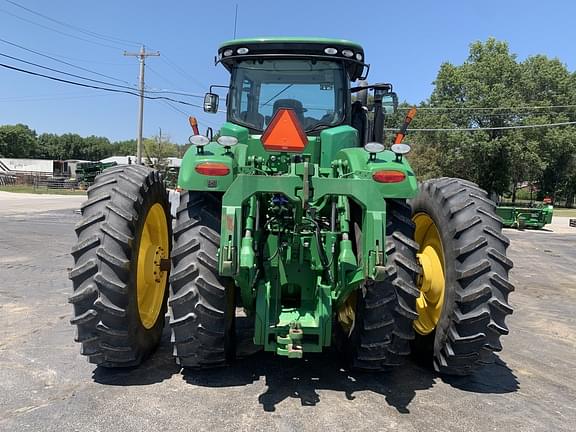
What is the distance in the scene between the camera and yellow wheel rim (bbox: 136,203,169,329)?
4.24m

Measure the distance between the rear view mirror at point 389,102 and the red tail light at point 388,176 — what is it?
162 cm

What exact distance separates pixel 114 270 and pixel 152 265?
80 centimetres

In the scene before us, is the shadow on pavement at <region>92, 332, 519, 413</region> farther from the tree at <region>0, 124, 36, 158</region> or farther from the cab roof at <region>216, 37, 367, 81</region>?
the tree at <region>0, 124, 36, 158</region>

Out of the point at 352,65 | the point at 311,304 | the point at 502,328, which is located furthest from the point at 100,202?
the point at 502,328

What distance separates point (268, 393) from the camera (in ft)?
12.1

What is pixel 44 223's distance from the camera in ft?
54.5

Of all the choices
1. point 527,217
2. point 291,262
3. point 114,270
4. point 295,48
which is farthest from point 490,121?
point 114,270

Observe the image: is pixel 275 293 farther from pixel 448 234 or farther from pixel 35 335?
pixel 35 335

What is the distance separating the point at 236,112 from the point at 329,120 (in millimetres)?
957

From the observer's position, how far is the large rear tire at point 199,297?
365cm

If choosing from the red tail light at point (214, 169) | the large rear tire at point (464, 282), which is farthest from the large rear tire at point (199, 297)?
the large rear tire at point (464, 282)

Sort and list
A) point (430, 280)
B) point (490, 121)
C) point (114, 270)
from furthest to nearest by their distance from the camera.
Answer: point (490, 121) → point (430, 280) → point (114, 270)

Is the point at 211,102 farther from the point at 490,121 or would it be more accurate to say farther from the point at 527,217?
the point at 490,121

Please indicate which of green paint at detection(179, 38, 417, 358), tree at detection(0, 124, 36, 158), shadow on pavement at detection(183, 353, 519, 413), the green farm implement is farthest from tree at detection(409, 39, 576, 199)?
tree at detection(0, 124, 36, 158)
